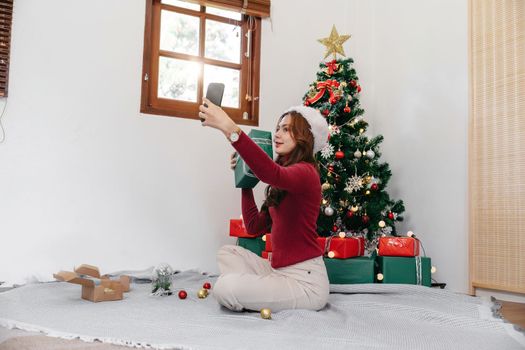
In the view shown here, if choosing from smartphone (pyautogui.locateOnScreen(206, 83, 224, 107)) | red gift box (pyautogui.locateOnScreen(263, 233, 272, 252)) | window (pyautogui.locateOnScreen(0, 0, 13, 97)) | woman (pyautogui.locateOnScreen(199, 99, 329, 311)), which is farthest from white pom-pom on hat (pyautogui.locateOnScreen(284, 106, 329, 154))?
window (pyautogui.locateOnScreen(0, 0, 13, 97))

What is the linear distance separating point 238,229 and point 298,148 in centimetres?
111

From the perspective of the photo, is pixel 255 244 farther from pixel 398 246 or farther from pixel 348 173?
pixel 398 246

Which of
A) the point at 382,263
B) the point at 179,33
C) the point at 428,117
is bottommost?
the point at 382,263

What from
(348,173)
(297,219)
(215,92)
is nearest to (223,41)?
(348,173)

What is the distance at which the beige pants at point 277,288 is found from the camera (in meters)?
1.76

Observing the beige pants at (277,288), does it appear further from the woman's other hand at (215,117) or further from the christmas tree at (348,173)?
the christmas tree at (348,173)

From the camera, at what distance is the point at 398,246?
256cm

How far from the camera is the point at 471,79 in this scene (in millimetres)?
2816

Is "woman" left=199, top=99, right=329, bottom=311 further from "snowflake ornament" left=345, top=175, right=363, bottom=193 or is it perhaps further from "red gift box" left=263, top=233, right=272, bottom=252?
"snowflake ornament" left=345, top=175, right=363, bottom=193

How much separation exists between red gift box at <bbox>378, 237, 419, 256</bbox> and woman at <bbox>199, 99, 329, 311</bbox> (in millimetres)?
789

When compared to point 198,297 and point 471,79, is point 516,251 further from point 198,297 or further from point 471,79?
point 198,297

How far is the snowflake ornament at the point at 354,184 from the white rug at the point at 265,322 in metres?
0.81

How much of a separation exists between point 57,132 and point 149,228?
77 centimetres

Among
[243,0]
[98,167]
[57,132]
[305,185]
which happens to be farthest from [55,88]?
[305,185]
